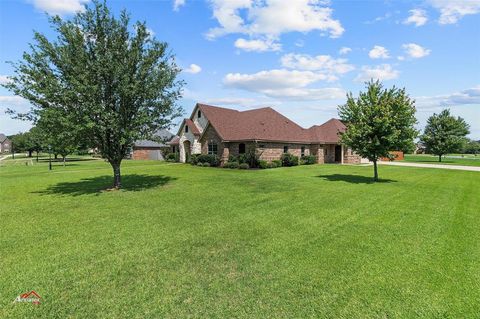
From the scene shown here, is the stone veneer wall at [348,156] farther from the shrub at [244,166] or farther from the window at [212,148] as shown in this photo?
the window at [212,148]

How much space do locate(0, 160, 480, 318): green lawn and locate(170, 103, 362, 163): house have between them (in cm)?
1852

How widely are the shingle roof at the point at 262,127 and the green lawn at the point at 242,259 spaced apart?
63.5ft

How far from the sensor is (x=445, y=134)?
140 ft

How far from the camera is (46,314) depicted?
4.15 metres

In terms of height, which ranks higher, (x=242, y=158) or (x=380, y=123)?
(x=380, y=123)

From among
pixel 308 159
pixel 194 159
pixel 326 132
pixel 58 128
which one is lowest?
pixel 308 159

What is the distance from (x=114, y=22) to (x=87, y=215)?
10.8 meters

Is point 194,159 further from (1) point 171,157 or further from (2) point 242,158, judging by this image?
(1) point 171,157

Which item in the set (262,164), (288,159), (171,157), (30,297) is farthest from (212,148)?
(30,297)

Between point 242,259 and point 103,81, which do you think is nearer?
point 242,259

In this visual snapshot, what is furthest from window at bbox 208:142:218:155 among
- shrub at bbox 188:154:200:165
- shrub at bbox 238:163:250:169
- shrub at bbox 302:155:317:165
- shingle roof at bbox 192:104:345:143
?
shrub at bbox 302:155:317:165

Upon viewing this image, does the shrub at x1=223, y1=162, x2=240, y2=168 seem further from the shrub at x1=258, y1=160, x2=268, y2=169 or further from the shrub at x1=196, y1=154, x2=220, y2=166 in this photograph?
the shrub at x1=258, y1=160, x2=268, y2=169

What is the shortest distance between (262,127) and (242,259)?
26.4m

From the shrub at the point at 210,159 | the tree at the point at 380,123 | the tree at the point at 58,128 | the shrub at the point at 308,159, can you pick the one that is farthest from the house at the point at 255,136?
the tree at the point at 58,128
